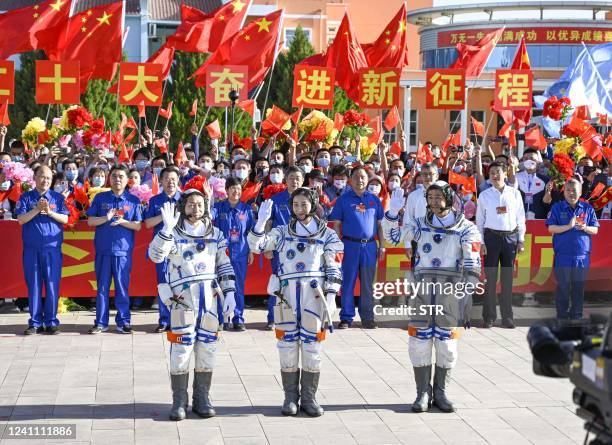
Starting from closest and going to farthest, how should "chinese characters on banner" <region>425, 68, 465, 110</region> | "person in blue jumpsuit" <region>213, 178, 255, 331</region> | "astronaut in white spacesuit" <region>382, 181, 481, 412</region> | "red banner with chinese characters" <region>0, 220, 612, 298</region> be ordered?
1. "astronaut in white spacesuit" <region>382, 181, 481, 412</region>
2. "person in blue jumpsuit" <region>213, 178, 255, 331</region>
3. "red banner with chinese characters" <region>0, 220, 612, 298</region>
4. "chinese characters on banner" <region>425, 68, 465, 110</region>

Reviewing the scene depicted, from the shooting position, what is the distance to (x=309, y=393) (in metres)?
8.36

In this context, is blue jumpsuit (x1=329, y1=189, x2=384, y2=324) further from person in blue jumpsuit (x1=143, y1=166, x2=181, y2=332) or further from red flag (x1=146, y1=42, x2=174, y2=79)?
red flag (x1=146, y1=42, x2=174, y2=79)

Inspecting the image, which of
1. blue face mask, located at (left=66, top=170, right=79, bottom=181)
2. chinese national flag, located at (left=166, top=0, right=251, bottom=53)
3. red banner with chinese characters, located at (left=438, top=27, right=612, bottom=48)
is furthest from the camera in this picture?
red banner with chinese characters, located at (left=438, top=27, right=612, bottom=48)

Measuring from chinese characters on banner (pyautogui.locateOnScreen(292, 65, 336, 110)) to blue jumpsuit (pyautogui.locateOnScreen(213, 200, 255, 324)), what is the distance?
5.05 m

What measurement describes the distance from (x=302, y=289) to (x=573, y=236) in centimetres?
517

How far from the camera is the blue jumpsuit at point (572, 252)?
12.4 metres

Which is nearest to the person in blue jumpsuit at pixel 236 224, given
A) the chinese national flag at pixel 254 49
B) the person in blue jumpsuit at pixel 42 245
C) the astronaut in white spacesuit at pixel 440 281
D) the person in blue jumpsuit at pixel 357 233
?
the person in blue jumpsuit at pixel 357 233

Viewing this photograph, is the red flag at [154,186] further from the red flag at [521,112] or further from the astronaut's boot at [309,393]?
the red flag at [521,112]

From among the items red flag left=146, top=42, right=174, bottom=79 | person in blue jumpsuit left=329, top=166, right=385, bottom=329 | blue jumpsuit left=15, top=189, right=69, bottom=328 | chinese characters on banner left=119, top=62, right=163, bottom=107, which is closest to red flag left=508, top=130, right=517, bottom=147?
person in blue jumpsuit left=329, top=166, right=385, bottom=329

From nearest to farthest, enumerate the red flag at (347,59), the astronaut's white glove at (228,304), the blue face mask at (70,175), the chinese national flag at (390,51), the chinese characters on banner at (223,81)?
the astronaut's white glove at (228,304) → the blue face mask at (70,175) → the chinese characters on banner at (223,81) → the red flag at (347,59) → the chinese national flag at (390,51)

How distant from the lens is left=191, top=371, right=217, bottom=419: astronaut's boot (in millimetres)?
8180

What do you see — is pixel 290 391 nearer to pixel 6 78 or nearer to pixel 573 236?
pixel 573 236

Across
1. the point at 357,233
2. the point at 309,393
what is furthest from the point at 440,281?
the point at 357,233

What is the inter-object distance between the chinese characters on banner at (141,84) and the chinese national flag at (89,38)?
964mm
